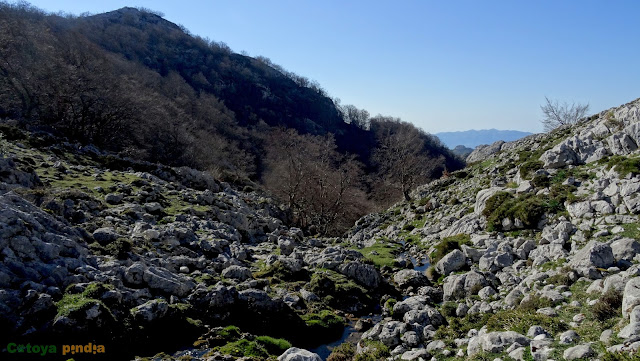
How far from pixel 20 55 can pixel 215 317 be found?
70.6 meters

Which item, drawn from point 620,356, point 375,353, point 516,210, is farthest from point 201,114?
point 620,356

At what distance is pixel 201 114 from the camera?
121 m

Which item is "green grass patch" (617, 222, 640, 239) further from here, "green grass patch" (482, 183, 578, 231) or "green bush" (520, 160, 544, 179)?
"green bush" (520, 160, 544, 179)

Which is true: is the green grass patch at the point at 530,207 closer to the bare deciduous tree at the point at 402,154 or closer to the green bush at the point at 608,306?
the green bush at the point at 608,306

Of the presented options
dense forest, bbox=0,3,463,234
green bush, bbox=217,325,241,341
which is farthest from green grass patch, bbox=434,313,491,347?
dense forest, bbox=0,3,463,234

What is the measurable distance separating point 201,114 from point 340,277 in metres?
110

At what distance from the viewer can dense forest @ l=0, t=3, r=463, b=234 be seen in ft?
174

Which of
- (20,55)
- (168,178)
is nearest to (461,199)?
(168,178)

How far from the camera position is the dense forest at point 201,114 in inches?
2083

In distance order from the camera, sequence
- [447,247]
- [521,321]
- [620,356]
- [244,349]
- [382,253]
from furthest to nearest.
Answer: [382,253] < [447,247] < [244,349] < [521,321] < [620,356]

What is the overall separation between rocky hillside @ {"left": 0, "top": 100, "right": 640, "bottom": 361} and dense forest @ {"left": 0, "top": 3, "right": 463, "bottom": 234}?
77.3 ft

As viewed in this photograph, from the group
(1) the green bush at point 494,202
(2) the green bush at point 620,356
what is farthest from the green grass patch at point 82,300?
(1) the green bush at point 494,202

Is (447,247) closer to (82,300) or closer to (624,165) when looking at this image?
(624,165)

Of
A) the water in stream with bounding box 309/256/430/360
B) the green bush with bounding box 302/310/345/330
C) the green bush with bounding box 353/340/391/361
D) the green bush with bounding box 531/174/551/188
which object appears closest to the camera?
the green bush with bounding box 353/340/391/361
